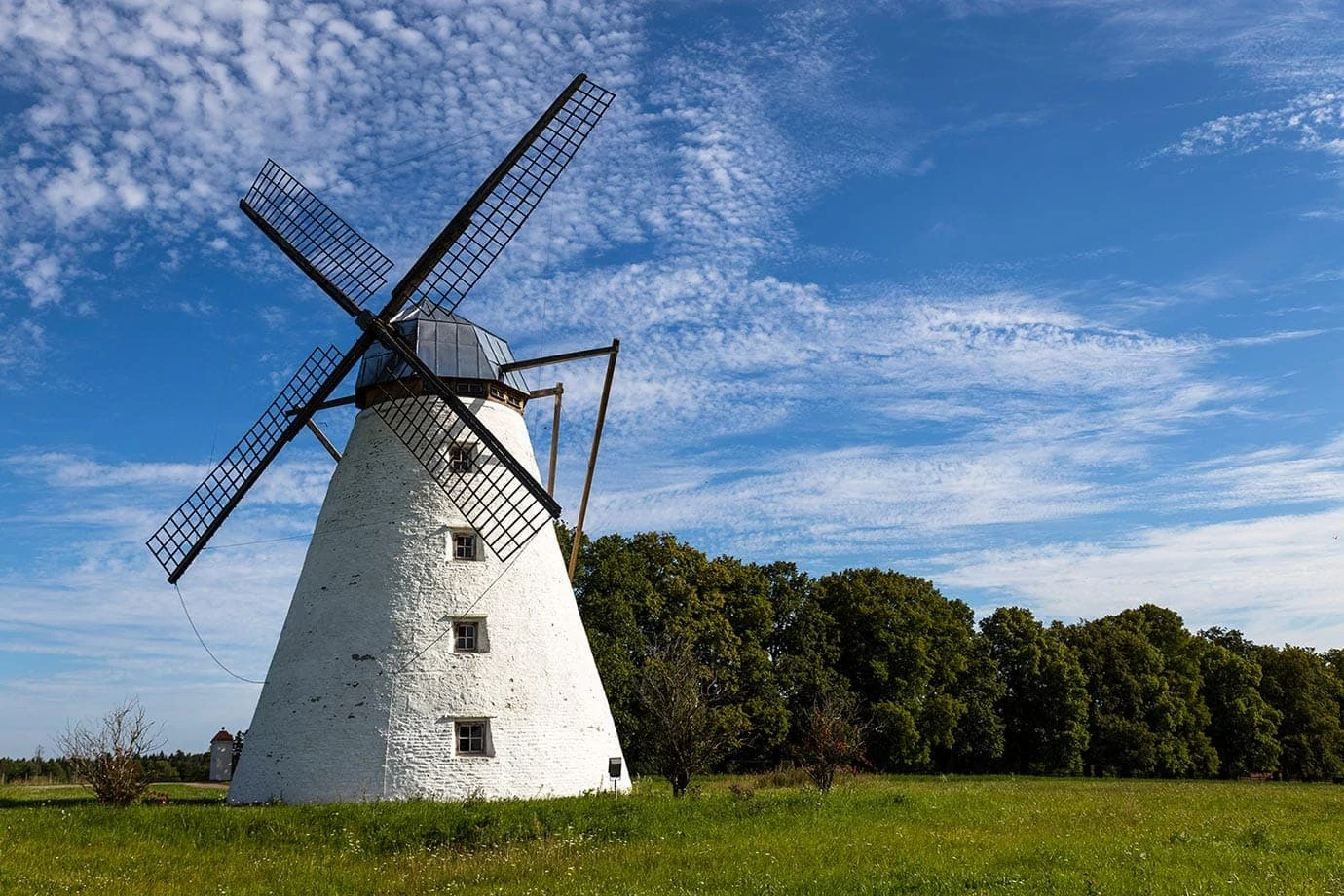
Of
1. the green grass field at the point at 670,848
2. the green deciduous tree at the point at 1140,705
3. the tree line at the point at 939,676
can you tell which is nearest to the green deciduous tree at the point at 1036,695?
the tree line at the point at 939,676

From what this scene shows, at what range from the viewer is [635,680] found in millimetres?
34281

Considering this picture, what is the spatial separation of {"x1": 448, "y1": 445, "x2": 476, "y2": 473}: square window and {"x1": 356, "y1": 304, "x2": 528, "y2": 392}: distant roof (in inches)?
64.8

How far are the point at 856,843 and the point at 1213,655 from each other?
45.7 metres

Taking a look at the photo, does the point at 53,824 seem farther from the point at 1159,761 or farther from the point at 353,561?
the point at 1159,761

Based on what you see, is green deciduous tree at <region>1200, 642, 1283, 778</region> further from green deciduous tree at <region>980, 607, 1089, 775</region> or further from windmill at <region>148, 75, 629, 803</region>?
windmill at <region>148, 75, 629, 803</region>

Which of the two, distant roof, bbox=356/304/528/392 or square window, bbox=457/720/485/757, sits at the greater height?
distant roof, bbox=356/304/528/392

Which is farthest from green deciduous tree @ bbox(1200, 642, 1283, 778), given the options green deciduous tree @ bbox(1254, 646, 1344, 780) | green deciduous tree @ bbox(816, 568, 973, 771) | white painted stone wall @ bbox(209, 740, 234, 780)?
white painted stone wall @ bbox(209, 740, 234, 780)

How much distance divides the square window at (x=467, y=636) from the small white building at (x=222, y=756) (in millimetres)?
15786

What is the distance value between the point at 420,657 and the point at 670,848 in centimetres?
717

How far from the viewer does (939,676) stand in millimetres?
44719

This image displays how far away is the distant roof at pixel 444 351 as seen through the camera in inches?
853

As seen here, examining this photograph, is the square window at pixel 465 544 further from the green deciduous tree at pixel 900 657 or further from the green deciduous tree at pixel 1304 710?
the green deciduous tree at pixel 1304 710

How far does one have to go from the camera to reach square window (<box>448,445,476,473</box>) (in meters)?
21.2

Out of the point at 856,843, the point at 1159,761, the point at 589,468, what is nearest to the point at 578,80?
the point at 589,468
